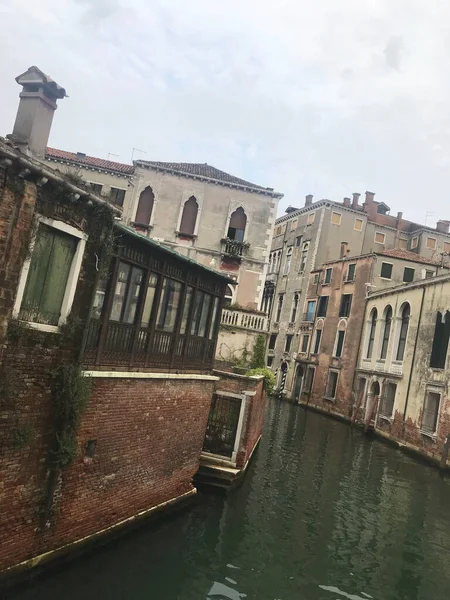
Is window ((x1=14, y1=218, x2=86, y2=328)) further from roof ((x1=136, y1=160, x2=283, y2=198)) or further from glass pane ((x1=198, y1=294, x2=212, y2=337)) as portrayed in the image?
roof ((x1=136, y1=160, x2=283, y2=198))

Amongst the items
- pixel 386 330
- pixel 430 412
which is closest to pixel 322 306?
pixel 386 330

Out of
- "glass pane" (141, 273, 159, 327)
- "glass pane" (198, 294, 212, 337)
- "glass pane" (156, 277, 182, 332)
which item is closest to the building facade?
"glass pane" (198, 294, 212, 337)

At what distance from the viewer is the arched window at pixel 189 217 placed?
Answer: 2216cm

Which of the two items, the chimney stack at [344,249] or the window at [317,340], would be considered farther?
the chimney stack at [344,249]

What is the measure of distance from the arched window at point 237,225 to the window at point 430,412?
35.5 ft

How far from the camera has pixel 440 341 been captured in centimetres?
2317

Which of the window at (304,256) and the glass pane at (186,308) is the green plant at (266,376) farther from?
the window at (304,256)

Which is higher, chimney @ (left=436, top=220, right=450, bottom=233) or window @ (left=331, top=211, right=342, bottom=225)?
chimney @ (left=436, top=220, right=450, bottom=233)

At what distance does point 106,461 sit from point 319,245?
1342 inches

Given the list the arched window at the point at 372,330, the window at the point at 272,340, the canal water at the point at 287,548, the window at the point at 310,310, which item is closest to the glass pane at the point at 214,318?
the canal water at the point at 287,548

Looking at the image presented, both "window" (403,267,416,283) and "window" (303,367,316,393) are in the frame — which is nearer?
"window" (403,267,416,283)

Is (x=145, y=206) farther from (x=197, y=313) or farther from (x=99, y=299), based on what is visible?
(x=99, y=299)

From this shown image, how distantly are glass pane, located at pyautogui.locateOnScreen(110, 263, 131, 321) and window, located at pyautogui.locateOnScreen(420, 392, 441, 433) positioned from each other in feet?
57.6

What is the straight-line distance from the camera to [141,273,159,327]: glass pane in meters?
9.62
